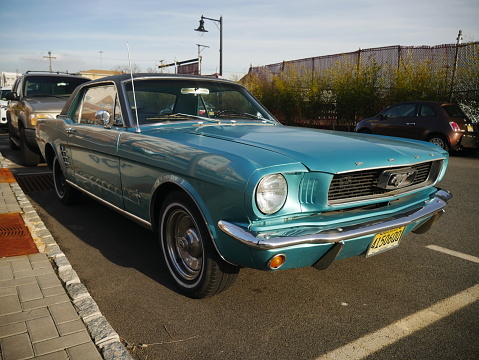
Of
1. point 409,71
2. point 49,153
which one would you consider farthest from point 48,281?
point 409,71

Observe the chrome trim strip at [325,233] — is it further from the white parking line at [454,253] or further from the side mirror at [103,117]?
the side mirror at [103,117]

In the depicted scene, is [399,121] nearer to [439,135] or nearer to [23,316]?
[439,135]

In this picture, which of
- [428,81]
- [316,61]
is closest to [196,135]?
[428,81]

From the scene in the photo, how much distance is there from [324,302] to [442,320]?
0.74m

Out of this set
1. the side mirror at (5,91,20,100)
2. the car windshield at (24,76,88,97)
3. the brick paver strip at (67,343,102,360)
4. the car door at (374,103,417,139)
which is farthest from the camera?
the car door at (374,103,417,139)

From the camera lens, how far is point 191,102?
4.08 metres

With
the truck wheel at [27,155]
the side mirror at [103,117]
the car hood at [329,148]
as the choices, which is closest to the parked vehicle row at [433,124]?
the car hood at [329,148]

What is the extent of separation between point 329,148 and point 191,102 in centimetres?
171

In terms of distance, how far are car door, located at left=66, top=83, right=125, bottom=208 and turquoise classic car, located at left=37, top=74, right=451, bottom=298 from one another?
0.06 ft

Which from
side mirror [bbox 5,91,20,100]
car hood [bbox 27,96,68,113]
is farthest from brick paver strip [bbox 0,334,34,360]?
side mirror [bbox 5,91,20,100]

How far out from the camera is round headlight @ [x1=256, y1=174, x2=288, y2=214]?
2.41 meters

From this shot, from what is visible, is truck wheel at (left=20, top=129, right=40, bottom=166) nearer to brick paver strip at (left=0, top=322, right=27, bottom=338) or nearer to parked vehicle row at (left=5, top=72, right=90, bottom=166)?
parked vehicle row at (left=5, top=72, right=90, bottom=166)

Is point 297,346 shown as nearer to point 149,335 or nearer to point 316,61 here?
point 149,335

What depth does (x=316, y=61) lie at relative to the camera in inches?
702
